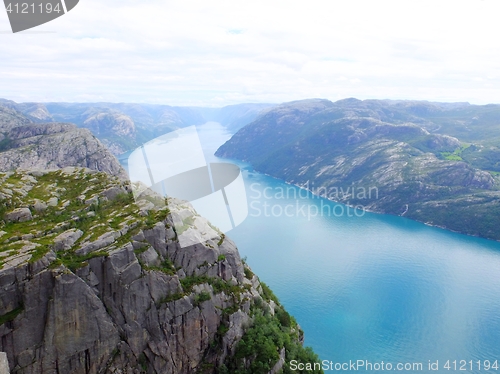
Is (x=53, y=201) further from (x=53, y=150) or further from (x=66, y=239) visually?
(x=53, y=150)

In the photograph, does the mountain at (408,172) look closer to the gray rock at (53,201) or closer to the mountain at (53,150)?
the mountain at (53,150)

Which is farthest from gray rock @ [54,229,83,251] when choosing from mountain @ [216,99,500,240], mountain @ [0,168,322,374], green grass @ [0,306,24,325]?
mountain @ [216,99,500,240]

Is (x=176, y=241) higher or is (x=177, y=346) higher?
(x=176, y=241)

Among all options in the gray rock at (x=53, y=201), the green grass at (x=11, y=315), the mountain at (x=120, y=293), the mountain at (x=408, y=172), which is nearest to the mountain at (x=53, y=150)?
the gray rock at (x=53, y=201)

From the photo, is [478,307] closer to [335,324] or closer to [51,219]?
[335,324]

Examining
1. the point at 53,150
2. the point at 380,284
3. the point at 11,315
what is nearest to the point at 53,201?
the point at 11,315

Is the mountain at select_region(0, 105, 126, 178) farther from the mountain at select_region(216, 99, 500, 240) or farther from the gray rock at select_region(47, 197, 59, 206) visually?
the mountain at select_region(216, 99, 500, 240)

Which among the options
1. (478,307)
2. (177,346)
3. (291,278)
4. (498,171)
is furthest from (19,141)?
(498,171)
